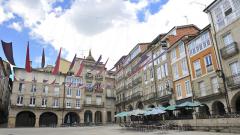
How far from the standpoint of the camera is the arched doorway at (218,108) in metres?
24.2

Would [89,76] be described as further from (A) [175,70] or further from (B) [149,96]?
(A) [175,70]

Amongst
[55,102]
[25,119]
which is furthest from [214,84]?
[25,119]

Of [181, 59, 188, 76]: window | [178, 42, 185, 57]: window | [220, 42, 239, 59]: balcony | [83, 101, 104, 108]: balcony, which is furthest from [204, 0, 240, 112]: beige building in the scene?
[83, 101, 104, 108]: balcony

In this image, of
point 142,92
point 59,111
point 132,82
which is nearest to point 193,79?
point 142,92

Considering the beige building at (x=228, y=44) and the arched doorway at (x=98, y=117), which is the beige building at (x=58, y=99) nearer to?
the arched doorway at (x=98, y=117)

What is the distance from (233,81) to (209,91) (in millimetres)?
3871

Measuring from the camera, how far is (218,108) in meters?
24.5

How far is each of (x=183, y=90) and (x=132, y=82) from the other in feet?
57.0

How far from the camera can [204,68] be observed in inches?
1017

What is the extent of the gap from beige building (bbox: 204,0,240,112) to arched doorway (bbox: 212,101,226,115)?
1.42 ft

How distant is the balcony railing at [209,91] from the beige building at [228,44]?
702mm

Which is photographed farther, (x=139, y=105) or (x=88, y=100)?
(x=88, y=100)

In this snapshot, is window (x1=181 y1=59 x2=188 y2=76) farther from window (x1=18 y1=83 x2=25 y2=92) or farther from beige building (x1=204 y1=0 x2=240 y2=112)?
window (x1=18 y1=83 x2=25 y2=92)

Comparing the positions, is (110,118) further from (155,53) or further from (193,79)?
(193,79)
